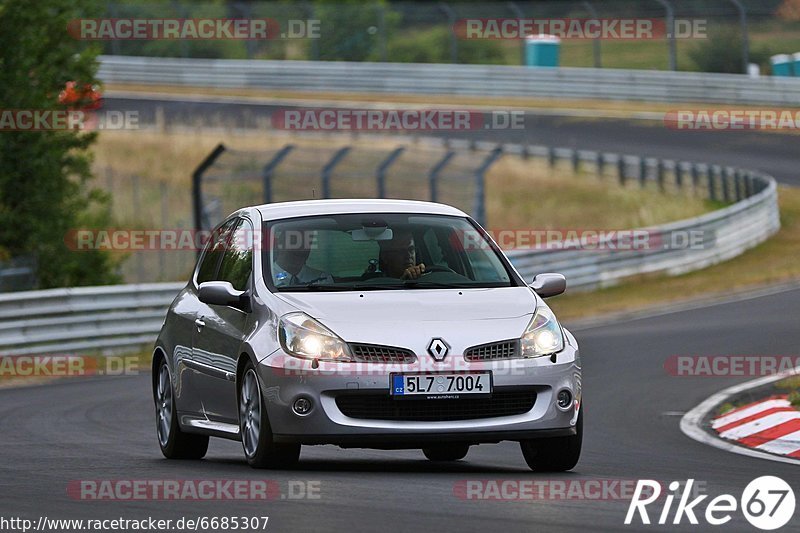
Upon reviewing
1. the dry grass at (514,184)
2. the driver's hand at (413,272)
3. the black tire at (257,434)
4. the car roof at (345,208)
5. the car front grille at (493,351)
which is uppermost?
the car roof at (345,208)

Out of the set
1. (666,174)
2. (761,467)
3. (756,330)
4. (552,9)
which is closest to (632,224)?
(666,174)

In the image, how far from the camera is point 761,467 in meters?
9.85

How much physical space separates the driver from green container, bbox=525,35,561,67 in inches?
1677

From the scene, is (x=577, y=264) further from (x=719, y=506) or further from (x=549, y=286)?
(x=719, y=506)

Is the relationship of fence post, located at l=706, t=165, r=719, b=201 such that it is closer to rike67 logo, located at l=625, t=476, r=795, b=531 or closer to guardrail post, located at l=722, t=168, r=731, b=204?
guardrail post, located at l=722, t=168, r=731, b=204

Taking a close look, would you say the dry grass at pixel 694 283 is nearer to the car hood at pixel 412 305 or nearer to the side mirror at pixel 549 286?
the side mirror at pixel 549 286

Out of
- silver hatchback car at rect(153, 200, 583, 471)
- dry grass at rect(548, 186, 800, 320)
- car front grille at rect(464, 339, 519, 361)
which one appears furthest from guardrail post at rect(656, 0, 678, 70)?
car front grille at rect(464, 339, 519, 361)

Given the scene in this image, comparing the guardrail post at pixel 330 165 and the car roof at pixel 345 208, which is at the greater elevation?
the car roof at pixel 345 208

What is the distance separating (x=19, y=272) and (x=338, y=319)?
14.3 meters

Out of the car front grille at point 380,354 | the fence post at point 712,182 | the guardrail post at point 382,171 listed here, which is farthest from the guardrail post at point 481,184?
the car front grille at point 380,354

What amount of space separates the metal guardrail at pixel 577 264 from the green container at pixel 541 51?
35.4ft

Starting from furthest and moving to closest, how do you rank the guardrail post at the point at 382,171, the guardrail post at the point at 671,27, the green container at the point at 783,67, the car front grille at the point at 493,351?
the green container at the point at 783,67 → the guardrail post at the point at 671,27 → the guardrail post at the point at 382,171 → the car front grille at the point at 493,351

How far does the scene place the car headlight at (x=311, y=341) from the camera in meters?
8.82

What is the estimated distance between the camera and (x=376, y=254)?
31.9 ft
